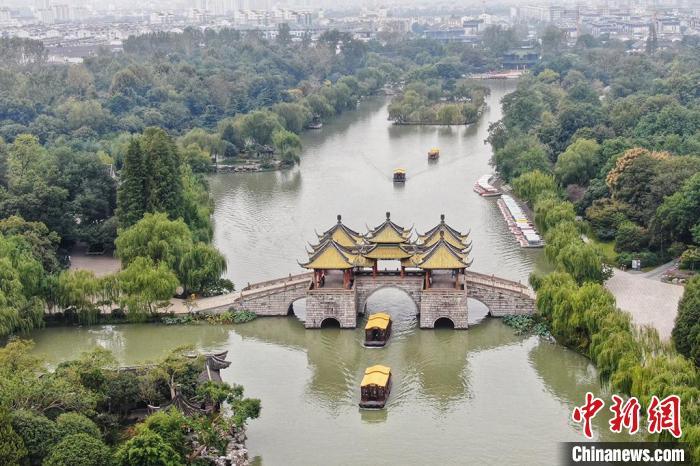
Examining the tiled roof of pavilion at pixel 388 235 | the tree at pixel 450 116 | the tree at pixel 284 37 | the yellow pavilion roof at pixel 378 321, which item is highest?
the tree at pixel 284 37

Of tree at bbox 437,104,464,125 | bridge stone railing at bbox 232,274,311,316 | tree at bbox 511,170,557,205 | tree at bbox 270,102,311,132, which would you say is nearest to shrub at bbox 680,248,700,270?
tree at bbox 511,170,557,205

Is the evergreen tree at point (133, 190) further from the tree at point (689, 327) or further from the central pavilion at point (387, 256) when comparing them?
the tree at point (689, 327)

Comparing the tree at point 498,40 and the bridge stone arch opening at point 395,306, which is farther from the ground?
the tree at point 498,40

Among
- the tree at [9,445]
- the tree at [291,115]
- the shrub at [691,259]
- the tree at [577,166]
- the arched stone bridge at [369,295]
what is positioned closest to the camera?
the tree at [9,445]

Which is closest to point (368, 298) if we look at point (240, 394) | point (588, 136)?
point (240, 394)

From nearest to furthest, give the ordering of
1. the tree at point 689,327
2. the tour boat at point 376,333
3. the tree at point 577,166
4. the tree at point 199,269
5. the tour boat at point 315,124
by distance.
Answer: the tree at point 689,327 → the tour boat at point 376,333 → the tree at point 199,269 → the tree at point 577,166 → the tour boat at point 315,124

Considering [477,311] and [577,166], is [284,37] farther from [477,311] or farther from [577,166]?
[477,311]

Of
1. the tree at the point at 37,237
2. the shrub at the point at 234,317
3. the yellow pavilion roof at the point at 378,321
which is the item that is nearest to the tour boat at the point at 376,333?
the yellow pavilion roof at the point at 378,321

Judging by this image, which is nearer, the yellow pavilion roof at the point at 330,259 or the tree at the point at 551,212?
the yellow pavilion roof at the point at 330,259
